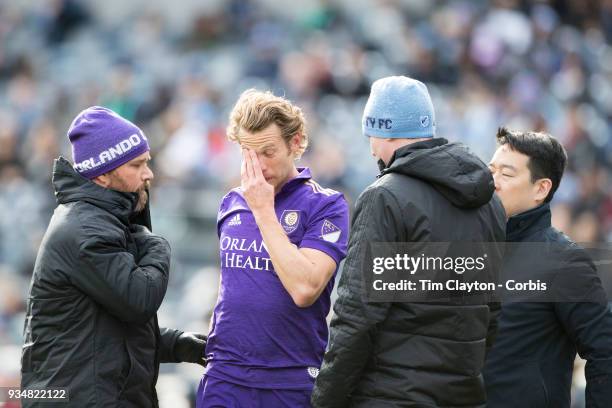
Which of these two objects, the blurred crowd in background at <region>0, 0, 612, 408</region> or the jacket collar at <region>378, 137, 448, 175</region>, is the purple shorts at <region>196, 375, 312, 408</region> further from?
the blurred crowd in background at <region>0, 0, 612, 408</region>

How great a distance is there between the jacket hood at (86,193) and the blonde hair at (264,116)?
520 millimetres

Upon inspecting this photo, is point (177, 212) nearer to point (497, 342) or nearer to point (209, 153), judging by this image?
point (209, 153)

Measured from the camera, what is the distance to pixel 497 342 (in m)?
4.59

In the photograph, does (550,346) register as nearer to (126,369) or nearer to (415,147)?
(415,147)

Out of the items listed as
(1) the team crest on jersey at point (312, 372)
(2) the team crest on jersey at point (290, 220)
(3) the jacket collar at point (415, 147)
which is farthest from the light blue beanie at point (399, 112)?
(1) the team crest on jersey at point (312, 372)

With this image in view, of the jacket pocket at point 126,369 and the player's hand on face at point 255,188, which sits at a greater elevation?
the player's hand on face at point 255,188

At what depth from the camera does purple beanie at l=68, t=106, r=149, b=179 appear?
4398 millimetres

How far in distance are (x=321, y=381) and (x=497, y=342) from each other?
0.96m

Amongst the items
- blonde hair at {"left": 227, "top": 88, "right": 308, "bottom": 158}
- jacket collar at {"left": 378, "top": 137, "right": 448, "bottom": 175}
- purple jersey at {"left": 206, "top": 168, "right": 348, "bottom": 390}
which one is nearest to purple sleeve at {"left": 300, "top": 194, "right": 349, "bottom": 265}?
purple jersey at {"left": 206, "top": 168, "right": 348, "bottom": 390}

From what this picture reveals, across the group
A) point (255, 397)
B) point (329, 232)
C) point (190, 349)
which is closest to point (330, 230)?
Answer: point (329, 232)

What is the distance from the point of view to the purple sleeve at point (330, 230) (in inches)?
171

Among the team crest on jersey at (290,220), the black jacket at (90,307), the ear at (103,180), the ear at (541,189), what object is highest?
the ear at (103,180)

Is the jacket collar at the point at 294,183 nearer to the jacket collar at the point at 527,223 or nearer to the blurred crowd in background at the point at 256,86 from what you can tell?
the jacket collar at the point at 527,223

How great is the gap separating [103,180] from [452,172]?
143cm
